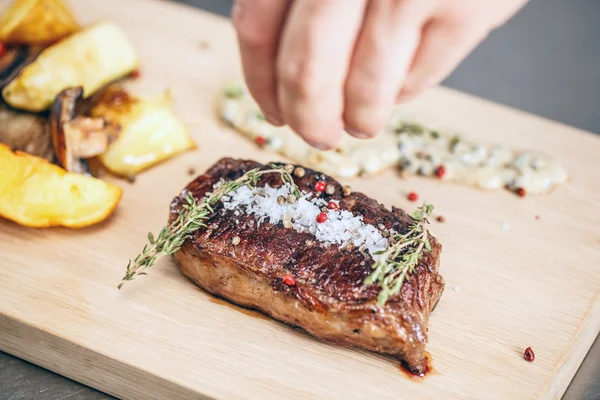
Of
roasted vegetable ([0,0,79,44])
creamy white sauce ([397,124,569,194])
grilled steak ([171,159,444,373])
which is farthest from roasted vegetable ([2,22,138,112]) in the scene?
creamy white sauce ([397,124,569,194])

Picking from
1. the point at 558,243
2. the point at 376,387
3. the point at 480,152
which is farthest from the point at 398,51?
the point at 480,152

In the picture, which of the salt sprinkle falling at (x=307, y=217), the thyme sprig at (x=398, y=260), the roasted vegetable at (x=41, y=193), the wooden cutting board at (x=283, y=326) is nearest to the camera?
the thyme sprig at (x=398, y=260)

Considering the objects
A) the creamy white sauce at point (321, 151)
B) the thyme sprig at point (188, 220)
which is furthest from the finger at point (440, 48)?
the creamy white sauce at point (321, 151)

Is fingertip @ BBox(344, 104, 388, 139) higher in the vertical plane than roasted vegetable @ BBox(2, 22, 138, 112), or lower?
higher

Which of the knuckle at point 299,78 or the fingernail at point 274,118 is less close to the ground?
the knuckle at point 299,78

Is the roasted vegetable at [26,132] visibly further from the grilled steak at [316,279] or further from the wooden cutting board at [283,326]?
the grilled steak at [316,279]

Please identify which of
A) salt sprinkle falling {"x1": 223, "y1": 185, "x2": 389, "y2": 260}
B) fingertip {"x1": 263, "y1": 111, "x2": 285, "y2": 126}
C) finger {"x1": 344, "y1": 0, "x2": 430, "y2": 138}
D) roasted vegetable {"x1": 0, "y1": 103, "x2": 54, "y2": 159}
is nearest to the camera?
finger {"x1": 344, "y1": 0, "x2": 430, "y2": 138}

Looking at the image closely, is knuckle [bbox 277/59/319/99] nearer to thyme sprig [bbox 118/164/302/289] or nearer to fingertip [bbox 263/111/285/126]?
fingertip [bbox 263/111/285/126]

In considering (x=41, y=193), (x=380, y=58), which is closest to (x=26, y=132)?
(x=41, y=193)
